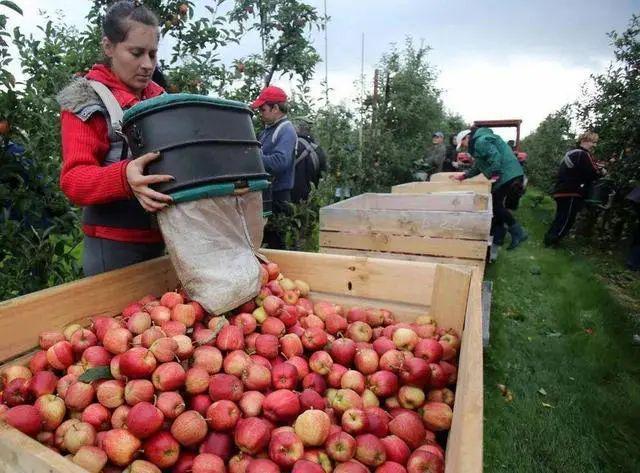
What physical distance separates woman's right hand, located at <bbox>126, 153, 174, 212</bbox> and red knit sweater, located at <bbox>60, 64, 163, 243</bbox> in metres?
0.04

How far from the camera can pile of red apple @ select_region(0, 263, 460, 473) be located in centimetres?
117

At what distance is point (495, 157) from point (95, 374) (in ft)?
21.5

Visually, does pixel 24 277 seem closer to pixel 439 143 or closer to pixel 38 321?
pixel 38 321

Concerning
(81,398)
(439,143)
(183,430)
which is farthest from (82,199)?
(439,143)

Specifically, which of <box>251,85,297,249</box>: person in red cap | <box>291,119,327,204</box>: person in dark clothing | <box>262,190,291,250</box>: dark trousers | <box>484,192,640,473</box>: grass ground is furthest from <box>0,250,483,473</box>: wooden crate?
<box>291,119,327,204</box>: person in dark clothing

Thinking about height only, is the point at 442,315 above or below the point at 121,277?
below

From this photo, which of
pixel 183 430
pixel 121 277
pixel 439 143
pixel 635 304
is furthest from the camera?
pixel 439 143

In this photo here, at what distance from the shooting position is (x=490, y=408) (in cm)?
299

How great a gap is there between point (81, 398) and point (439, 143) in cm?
1138

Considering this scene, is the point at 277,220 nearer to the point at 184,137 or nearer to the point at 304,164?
the point at 304,164

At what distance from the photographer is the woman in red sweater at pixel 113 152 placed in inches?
55.7

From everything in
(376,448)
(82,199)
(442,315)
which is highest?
(82,199)

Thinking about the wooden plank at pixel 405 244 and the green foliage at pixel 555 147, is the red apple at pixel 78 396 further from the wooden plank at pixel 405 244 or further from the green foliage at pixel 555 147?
the green foliage at pixel 555 147

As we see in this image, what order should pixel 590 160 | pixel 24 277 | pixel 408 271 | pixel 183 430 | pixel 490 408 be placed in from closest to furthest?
pixel 183 430 → pixel 408 271 → pixel 24 277 → pixel 490 408 → pixel 590 160
